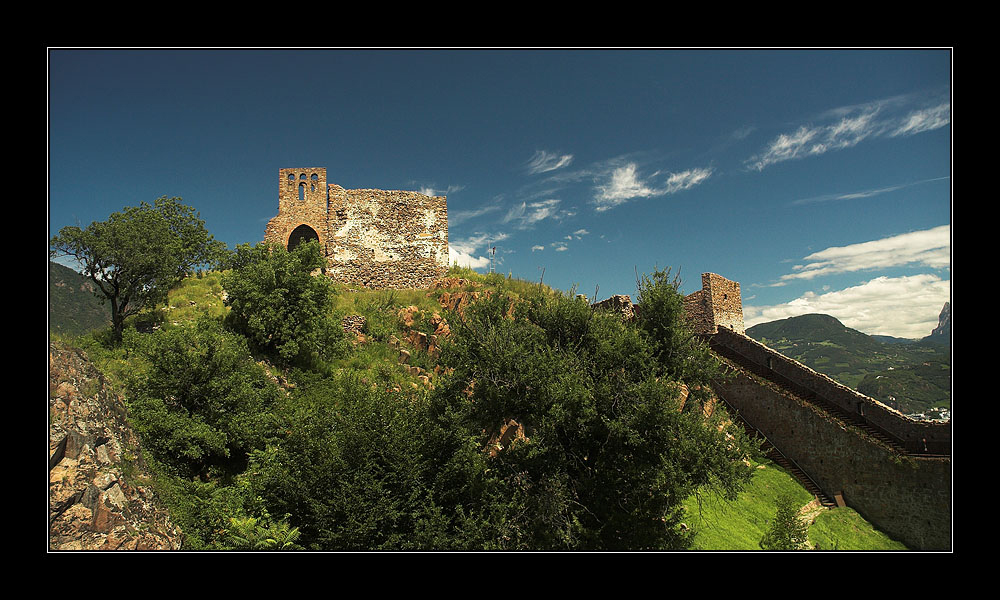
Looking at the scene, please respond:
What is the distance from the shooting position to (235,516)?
8.68 metres

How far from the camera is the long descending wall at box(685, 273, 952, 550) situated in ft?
45.7

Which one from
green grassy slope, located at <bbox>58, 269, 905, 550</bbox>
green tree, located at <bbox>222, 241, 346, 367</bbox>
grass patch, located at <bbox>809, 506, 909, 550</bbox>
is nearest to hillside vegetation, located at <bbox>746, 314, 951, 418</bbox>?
grass patch, located at <bbox>809, 506, 909, 550</bbox>

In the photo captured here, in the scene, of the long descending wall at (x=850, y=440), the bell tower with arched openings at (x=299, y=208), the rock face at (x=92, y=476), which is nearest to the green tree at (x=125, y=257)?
the rock face at (x=92, y=476)

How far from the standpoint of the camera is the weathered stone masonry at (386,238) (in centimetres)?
2312

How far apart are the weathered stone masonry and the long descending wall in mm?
15965

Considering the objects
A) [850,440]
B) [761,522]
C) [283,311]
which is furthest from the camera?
[850,440]

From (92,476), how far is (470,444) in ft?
21.0

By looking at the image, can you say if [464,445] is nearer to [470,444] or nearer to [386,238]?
[470,444]

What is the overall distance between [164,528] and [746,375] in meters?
20.8

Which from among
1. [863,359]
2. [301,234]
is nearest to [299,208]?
[301,234]

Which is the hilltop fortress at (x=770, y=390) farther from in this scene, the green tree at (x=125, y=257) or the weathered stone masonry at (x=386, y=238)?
the green tree at (x=125, y=257)

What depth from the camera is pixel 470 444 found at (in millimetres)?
9672

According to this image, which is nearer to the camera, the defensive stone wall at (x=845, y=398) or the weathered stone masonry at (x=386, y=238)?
the defensive stone wall at (x=845, y=398)

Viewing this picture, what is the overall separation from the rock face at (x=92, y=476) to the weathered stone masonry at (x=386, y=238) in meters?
15.0
